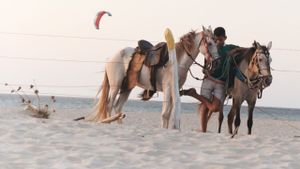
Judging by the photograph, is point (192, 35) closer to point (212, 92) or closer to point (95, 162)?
point (212, 92)

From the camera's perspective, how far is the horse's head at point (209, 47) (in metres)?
7.61

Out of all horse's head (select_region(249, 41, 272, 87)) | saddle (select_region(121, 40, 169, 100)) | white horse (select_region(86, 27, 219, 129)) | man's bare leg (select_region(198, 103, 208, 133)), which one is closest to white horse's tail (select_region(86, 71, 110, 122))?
white horse (select_region(86, 27, 219, 129))

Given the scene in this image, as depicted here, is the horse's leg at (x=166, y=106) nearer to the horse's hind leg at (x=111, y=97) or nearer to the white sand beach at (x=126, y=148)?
the white sand beach at (x=126, y=148)

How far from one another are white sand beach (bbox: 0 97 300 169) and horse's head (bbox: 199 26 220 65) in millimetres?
1217

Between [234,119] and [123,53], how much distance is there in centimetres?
215

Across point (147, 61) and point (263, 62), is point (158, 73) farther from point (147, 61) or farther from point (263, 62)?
point (263, 62)

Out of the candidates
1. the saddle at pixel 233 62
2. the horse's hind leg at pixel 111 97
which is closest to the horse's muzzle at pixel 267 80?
the saddle at pixel 233 62

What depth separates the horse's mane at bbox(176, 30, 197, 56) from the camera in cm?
787

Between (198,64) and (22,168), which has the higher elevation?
(198,64)

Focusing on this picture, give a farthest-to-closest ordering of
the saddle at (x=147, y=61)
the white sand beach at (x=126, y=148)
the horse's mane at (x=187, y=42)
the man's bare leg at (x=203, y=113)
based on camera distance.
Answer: the man's bare leg at (x=203, y=113) → the saddle at (x=147, y=61) → the horse's mane at (x=187, y=42) → the white sand beach at (x=126, y=148)

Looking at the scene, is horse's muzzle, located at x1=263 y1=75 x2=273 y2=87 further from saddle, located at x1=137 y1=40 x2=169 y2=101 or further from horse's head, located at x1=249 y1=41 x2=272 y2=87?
saddle, located at x1=137 y1=40 x2=169 y2=101

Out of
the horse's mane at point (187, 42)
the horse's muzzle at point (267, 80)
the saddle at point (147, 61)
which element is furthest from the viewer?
the saddle at point (147, 61)

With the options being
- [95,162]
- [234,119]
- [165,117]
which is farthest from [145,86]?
[95,162]

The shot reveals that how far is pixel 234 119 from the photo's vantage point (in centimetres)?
826
